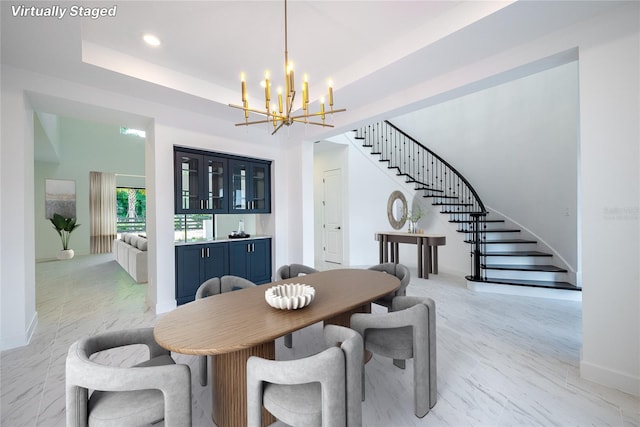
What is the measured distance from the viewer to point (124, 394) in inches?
51.3

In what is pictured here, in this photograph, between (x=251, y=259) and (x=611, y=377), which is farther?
(x=251, y=259)

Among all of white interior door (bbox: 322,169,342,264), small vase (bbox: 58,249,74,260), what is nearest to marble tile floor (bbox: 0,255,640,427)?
white interior door (bbox: 322,169,342,264)

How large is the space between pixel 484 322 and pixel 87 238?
10.6 meters

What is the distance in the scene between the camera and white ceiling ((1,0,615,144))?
2156 mm

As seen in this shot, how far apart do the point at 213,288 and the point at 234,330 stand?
982 millimetres

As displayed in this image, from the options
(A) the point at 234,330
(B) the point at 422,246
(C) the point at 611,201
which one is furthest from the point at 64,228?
(C) the point at 611,201

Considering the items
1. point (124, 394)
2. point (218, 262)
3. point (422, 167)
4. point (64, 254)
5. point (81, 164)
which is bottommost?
point (64, 254)

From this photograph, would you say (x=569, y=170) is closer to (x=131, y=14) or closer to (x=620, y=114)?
(x=620, y=114)

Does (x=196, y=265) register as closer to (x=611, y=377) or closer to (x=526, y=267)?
(x=611, y=377)

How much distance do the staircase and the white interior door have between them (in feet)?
3.74

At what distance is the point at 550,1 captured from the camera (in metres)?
1.91

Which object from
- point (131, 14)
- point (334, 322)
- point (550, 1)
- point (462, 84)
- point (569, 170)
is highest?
point (131, 14)

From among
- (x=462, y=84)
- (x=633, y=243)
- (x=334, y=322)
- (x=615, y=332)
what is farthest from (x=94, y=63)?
(x=615, y=332)

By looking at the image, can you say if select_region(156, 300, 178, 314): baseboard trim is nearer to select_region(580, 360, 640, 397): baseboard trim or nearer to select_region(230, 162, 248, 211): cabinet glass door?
select_region(230, 162, 248, 211): cabinet glass door
